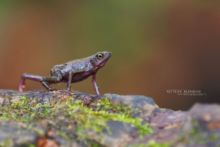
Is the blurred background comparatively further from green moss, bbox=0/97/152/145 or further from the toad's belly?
green moss, bbox=0/97/152/145

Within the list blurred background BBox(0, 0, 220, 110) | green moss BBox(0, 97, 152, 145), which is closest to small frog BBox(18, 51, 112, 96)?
green moss BBox(0, 97, 152, 145)

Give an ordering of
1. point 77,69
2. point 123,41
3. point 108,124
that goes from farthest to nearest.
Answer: point 123,41 → point 77,69 → point 108,124

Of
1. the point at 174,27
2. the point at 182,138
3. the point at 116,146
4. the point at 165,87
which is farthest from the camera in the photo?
the point at 174,27

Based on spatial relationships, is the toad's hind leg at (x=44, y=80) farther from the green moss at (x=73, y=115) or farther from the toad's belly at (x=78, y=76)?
the green moss at (x=73, y=115)

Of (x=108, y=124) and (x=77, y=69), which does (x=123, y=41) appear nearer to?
(x=77, y=69)

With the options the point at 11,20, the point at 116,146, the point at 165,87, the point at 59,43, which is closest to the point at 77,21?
the point at 59,43

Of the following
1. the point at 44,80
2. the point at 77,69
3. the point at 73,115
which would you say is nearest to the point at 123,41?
the point at 44,80

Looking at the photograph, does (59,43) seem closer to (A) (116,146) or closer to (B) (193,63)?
(B) (193,63)

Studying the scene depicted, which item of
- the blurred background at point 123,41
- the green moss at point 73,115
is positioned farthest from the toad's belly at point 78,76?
the blurred background at point 123,41
